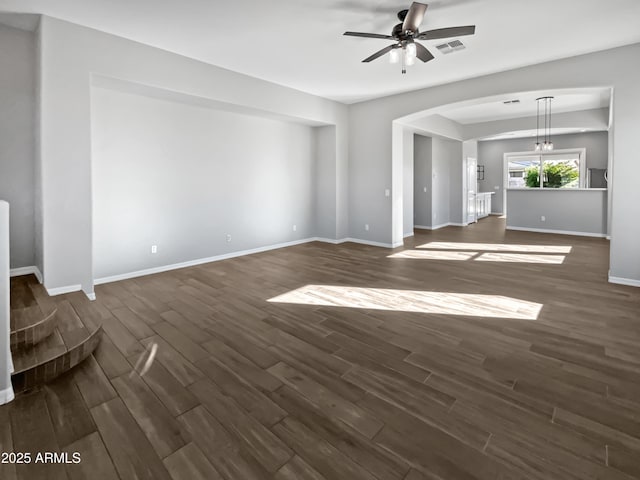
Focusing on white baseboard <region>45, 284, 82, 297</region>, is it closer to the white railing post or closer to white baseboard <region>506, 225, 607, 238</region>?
the white railing post

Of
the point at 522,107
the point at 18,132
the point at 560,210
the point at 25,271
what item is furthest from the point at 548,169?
the point at 25,271

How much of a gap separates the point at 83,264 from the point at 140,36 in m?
2.77

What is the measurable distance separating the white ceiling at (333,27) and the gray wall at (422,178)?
4393mm

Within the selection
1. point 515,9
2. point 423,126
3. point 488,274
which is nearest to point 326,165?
point 423,126

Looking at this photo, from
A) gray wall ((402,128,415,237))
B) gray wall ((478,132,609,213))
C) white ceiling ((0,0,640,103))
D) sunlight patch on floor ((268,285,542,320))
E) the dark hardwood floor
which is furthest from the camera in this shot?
gray wall ((478,132,609,213))

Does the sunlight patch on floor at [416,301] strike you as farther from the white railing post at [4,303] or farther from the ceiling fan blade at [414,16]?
the ceiling fan blade at [414,16]

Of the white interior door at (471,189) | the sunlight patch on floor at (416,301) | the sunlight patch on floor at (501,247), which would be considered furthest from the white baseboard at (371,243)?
the white interior door at (471,189)

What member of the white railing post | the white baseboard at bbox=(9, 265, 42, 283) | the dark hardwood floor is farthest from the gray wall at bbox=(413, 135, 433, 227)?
the white railing post

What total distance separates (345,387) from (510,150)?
13253 millimetres

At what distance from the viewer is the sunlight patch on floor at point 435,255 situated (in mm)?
6375

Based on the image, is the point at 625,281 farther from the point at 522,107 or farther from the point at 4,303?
the point at 4,303

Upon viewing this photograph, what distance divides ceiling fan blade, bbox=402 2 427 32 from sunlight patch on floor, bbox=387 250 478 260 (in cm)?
386

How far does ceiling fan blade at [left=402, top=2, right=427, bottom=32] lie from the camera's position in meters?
3.08

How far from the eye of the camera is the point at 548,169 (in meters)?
11.7
